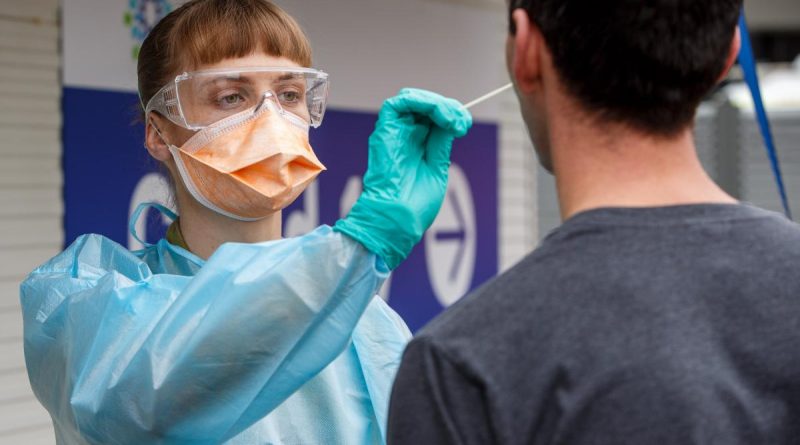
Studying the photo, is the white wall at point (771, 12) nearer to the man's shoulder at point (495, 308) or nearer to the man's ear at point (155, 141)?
the man's ear at point (155, 141)

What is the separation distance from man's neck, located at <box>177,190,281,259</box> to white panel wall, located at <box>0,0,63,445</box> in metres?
2.04

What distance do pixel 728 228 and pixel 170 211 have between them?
148 cm

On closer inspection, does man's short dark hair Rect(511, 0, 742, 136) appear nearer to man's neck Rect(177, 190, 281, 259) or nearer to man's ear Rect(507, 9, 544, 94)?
man's ear Rect(507, 9, 544, 94)

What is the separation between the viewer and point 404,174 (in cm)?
181

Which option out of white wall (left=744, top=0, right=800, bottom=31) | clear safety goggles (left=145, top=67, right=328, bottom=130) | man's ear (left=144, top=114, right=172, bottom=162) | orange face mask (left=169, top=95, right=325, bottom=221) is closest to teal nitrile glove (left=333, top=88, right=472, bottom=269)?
orange face mask (left=169, top=95, right=325, bottom=221)

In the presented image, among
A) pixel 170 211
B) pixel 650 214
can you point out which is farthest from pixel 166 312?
pixel 650 214

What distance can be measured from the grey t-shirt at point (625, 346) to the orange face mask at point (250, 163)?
953mm

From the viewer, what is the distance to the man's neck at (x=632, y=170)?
129cm

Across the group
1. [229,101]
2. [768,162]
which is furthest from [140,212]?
[768,162]

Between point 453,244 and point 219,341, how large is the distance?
4.24 meters

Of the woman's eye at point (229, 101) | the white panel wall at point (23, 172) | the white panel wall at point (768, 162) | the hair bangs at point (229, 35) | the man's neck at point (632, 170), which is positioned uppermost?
the hair bangs at point (229, 35)

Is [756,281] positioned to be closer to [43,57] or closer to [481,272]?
[43,57]

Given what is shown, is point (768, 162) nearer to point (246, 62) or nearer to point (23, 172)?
point (23, 172)

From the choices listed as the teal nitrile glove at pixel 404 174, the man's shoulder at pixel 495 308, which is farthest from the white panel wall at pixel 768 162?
the man's shoulder at pixel 495 308
